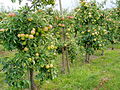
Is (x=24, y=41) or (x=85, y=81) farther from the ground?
(x=24, y=41)

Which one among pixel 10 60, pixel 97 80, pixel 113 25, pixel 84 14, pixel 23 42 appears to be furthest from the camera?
pixel 113 25

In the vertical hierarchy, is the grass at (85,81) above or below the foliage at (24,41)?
below

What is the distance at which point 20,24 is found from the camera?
10.3 ft

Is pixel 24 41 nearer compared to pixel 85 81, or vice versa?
pixel 24 41

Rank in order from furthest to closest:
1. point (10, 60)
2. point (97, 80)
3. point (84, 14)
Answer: point (84, 14) → point (97, 80) → point (10, 60)

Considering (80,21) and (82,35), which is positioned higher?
(80,21)

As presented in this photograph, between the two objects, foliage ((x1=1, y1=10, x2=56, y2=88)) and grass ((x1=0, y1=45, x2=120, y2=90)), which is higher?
foliage ((x1=1, y1=10, x2=56, y2=88))

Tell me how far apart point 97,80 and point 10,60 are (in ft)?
7.72

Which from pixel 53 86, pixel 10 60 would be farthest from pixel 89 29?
pixel 10 60

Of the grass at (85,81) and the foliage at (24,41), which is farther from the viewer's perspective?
the grass at (85,81)

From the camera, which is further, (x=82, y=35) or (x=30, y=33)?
(x=82, y=35)

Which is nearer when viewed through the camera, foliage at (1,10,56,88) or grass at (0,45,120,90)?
foliage at (1,10,56,88)

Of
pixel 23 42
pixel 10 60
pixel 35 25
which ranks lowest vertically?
pixel 10 60

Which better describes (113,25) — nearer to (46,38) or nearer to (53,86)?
(53,86)
